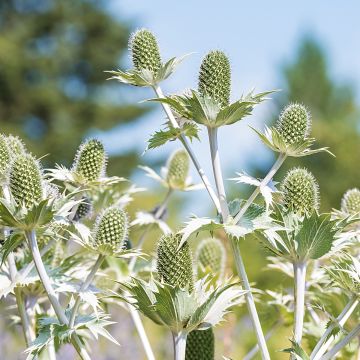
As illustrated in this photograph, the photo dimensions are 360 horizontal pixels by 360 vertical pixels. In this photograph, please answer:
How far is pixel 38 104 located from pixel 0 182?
2244cm

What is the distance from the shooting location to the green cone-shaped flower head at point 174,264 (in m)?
1.90

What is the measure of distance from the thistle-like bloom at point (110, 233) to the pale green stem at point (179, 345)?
332 millimetres

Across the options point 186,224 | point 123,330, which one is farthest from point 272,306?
point 123,330

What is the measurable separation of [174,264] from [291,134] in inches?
19.7

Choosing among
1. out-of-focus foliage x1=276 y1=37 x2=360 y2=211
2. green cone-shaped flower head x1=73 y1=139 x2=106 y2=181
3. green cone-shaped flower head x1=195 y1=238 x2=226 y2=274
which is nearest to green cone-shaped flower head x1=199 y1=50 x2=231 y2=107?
green cone-shaped flower head x1=73 y1=139 x2=106 y2=181

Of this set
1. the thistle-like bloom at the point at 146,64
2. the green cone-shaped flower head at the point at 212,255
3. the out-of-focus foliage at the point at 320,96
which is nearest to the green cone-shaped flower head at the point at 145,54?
the thistle-like bloom at the point at 146,64

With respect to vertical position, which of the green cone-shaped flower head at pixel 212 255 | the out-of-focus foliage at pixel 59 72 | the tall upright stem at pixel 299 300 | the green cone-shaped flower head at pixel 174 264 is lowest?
the out-of-focus foliage at pixel 59 72

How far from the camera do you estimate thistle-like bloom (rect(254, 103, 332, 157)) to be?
2027 millimetres

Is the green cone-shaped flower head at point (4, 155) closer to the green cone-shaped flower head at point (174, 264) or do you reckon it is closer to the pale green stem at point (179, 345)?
the green cone-shaped flower head at point (174, 264)

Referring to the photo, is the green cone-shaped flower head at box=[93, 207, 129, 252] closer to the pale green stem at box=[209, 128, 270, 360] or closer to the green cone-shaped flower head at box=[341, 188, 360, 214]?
the pale green stem at box=[209, 128, 270, 360]

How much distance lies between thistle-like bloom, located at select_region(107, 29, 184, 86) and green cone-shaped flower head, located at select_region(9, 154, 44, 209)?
35 cm

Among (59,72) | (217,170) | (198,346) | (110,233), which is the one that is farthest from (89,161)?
(59,72)

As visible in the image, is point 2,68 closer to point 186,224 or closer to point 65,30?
point 65,30

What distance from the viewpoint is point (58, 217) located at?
2.00 m
